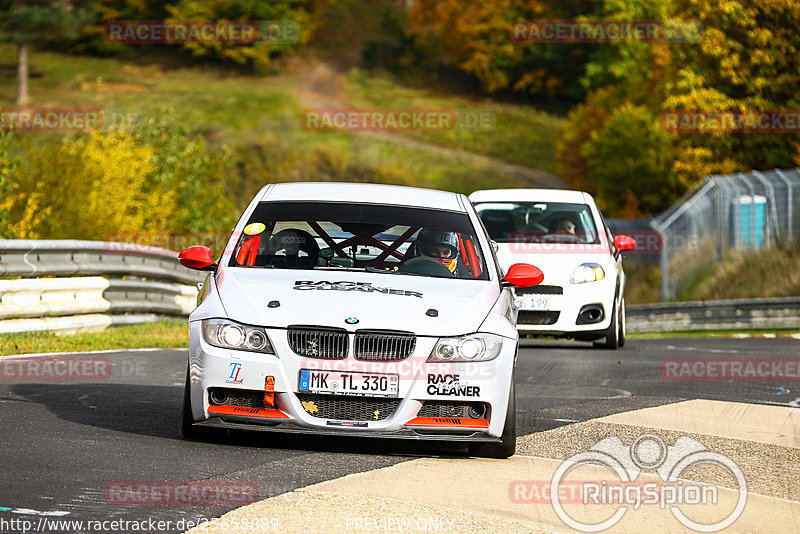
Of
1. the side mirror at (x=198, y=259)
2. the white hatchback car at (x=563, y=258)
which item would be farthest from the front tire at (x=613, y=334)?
the side mirror at (x=198, y=259)

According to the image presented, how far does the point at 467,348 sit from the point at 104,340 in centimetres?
814

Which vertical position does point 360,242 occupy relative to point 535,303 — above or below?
above

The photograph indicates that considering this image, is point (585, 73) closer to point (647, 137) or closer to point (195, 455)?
point (647, 137)

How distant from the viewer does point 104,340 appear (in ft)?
49.2

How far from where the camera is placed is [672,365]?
1473 cm

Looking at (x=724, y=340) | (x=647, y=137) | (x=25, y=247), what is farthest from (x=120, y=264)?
(x=647, y=137)

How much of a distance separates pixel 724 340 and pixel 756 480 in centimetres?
1304

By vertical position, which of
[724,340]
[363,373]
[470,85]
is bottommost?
[724,340]

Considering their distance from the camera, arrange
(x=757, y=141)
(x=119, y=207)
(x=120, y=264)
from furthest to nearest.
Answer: (x=757, y=141) → (x=119, y=207) → (x=120, y=264)

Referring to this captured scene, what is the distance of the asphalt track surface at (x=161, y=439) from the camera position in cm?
622
